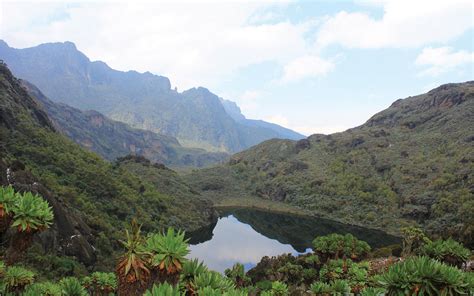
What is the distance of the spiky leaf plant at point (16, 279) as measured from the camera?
1753cm

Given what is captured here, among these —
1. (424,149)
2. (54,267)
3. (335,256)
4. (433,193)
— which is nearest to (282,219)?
(433,193)

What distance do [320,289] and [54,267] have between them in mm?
31397

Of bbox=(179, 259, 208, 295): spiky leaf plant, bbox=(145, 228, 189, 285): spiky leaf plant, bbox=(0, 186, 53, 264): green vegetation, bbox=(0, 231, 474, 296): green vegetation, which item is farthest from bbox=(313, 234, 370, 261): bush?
bbox=(0, 186, 53, 264): green vegetation

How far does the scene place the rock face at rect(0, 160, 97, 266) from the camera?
45.7m

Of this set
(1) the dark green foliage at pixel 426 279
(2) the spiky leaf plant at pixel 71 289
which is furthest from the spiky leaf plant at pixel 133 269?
(1) the dark green foliage at pixel 426 279

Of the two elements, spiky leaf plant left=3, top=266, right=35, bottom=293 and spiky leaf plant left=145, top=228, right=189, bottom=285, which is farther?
spiky leaf plant left=3, top=266, right=35, bottom=293

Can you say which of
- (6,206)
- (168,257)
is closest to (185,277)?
(168,257)

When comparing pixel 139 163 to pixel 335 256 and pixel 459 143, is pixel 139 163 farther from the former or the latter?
pixel 459 143

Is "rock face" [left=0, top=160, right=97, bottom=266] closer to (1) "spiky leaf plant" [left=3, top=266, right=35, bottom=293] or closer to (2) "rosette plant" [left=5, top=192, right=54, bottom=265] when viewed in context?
(1) "spiky leaf plant" [left=3, top=266, right=35, bottom=293]

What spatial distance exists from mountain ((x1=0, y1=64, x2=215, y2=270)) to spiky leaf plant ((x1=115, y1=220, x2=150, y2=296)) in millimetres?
33003

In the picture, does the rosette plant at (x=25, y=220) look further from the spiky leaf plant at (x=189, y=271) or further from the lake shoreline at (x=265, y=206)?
the lake shoreline at (x=265, y=206)

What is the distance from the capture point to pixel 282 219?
14912 cm

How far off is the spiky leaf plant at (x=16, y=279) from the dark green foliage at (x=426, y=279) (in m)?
17.1

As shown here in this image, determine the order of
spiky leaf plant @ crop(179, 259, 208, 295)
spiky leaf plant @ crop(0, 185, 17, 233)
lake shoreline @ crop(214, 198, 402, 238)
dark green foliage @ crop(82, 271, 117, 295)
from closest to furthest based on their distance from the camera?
spiky leaf plant @ crop(179, 259, 208, 295) → spiky leaf plant @ crop(0, 185, 17, 233) → dark green foliage @ crop(82, 271, 117, 295) → lake shoreline @ crop(214, 198, 402, 238)
